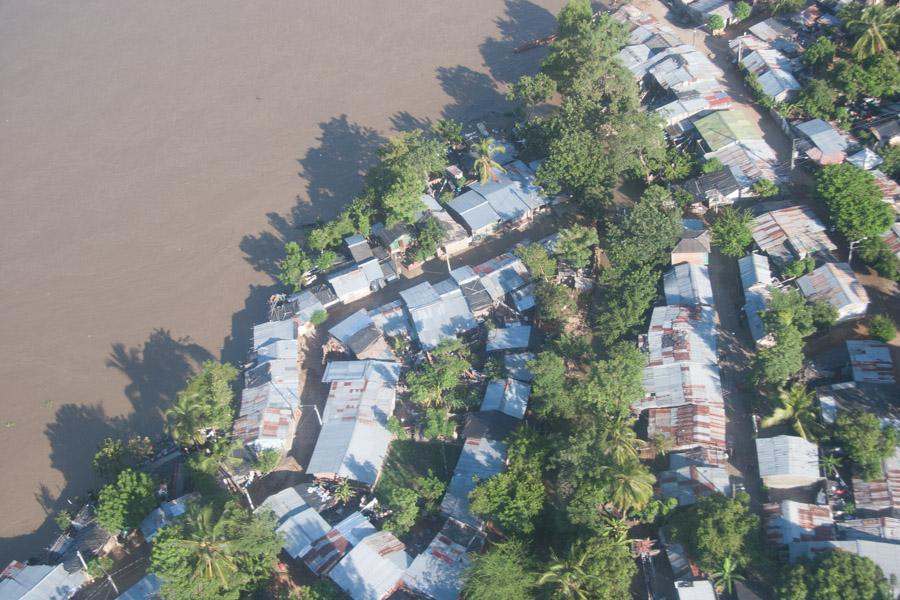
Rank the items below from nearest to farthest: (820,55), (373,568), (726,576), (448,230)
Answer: (726,576), (373,568), (448,230), (820,55)

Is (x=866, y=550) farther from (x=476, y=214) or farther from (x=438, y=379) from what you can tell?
(x=476, y=214)

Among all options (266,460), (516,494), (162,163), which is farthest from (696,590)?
(162,163)

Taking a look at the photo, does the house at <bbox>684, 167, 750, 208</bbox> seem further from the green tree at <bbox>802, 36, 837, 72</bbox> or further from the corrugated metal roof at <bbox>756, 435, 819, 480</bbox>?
the corrugated metal roof at <bbox>756, 435, 819, 480</bbox>

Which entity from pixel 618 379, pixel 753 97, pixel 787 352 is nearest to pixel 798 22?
pixel 753 97

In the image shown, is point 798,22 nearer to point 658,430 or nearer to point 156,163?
point 658,430

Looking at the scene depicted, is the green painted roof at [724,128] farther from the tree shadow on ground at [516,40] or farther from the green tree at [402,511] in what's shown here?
the green tree at [402,511]
